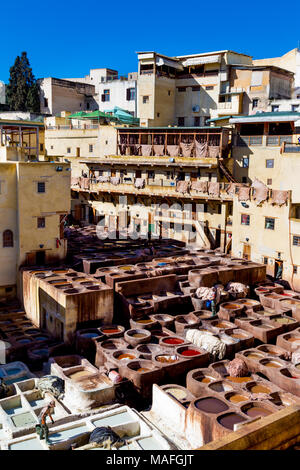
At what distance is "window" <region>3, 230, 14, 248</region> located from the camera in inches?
1104

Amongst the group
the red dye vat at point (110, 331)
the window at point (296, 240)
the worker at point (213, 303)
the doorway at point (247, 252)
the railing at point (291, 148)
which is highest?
the railing at point (291, 148)

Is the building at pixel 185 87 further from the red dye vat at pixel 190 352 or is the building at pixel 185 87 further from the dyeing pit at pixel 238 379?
the dyeing pit at pixel 238 379

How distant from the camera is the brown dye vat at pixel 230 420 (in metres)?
15.4

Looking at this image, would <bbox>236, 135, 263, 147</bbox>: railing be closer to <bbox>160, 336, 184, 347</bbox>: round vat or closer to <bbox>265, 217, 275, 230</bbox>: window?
<bbox>265, 217, 275, 230</bbox>: window

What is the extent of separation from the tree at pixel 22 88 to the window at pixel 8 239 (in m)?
36.6

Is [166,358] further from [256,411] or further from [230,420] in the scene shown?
[230,420]

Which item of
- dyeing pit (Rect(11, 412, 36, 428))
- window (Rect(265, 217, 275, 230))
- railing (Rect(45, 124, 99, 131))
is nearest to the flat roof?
window (Rect(265, 217, 275, 230))

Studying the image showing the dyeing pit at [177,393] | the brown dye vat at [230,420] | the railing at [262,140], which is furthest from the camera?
the railing at [262,140]

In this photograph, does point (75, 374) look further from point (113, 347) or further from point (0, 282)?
point (0, 282)

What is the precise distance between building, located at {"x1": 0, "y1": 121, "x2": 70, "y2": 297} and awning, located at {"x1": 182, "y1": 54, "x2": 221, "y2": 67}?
2664 centimetres

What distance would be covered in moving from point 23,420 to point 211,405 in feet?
23.8

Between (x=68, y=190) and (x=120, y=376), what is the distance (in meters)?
14.6

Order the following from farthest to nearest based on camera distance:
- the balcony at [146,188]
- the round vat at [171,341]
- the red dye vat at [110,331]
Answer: the balcony at [146,188] → the red dye vat at [110,331] → the round vat at [171,341]

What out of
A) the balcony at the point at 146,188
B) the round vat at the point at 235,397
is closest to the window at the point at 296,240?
the balcony at the point at 146,188
